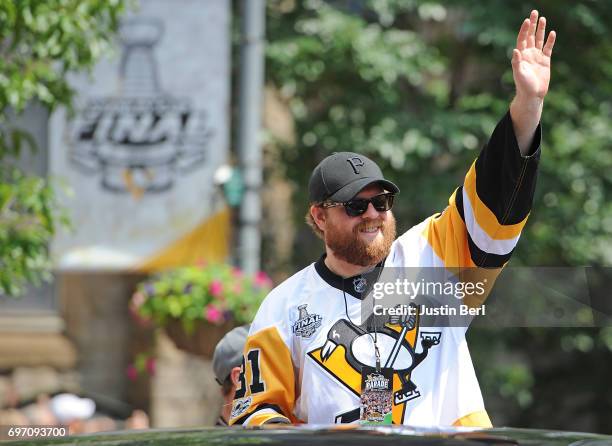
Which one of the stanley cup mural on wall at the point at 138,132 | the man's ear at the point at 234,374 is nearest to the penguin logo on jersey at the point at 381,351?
the man's ear at the point at 234,374

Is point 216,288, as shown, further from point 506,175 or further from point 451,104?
point 506,175

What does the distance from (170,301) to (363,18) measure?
11.8ft

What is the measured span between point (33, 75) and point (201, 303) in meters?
3.28

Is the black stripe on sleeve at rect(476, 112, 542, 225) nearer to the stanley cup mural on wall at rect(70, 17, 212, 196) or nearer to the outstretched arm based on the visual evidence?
the outstretched arm

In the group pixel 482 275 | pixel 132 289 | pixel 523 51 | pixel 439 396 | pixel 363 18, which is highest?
pixel 363 18

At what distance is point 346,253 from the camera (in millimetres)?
3961

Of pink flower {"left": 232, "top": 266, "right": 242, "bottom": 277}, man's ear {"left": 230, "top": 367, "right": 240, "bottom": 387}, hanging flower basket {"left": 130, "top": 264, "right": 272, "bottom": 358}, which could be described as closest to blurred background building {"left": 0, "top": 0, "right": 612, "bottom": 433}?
Result: pink flower {"left": 232, "top": 266, "right": 242, "bottom": 277}

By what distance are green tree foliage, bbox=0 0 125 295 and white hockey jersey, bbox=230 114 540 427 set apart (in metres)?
2.59

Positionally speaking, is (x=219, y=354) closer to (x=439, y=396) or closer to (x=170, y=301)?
(x=439, y=396)

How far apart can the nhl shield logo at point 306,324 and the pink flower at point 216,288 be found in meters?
5.25

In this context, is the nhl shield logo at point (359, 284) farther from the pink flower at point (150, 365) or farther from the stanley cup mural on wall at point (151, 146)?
the pink flower at point (150, 365)

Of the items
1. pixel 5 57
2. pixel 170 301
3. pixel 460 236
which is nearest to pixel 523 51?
pixel 460 236

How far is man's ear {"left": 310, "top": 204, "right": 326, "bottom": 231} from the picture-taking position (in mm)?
4105

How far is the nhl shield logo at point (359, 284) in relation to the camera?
13.1ft
